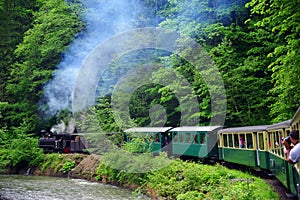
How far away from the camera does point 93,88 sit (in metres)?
32.3

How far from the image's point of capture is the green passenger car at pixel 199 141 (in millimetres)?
19297

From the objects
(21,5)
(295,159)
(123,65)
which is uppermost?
(21,5)

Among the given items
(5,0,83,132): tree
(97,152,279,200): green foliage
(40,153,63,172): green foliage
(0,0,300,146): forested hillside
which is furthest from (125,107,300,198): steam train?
(5,0,83,132): tree

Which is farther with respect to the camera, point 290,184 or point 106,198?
Answer: point 106,198

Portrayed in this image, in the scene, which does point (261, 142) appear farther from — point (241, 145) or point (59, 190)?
point (59, 190)

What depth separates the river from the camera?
53.1 feet

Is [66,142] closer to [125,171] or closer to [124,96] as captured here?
[124,96]

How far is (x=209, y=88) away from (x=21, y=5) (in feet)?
89.2

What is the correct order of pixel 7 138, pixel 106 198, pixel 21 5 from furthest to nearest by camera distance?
1. pixel 21 5
2. pixel 7 138
3. pixel 106 198

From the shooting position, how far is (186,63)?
24547 millimetres

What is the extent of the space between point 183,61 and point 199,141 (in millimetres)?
7044

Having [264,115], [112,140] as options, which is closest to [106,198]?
[112,140]

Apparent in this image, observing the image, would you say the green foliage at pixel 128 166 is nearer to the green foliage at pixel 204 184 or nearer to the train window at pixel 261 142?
the green foliage at pixel 204 184

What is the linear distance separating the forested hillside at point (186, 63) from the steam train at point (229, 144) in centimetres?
179
